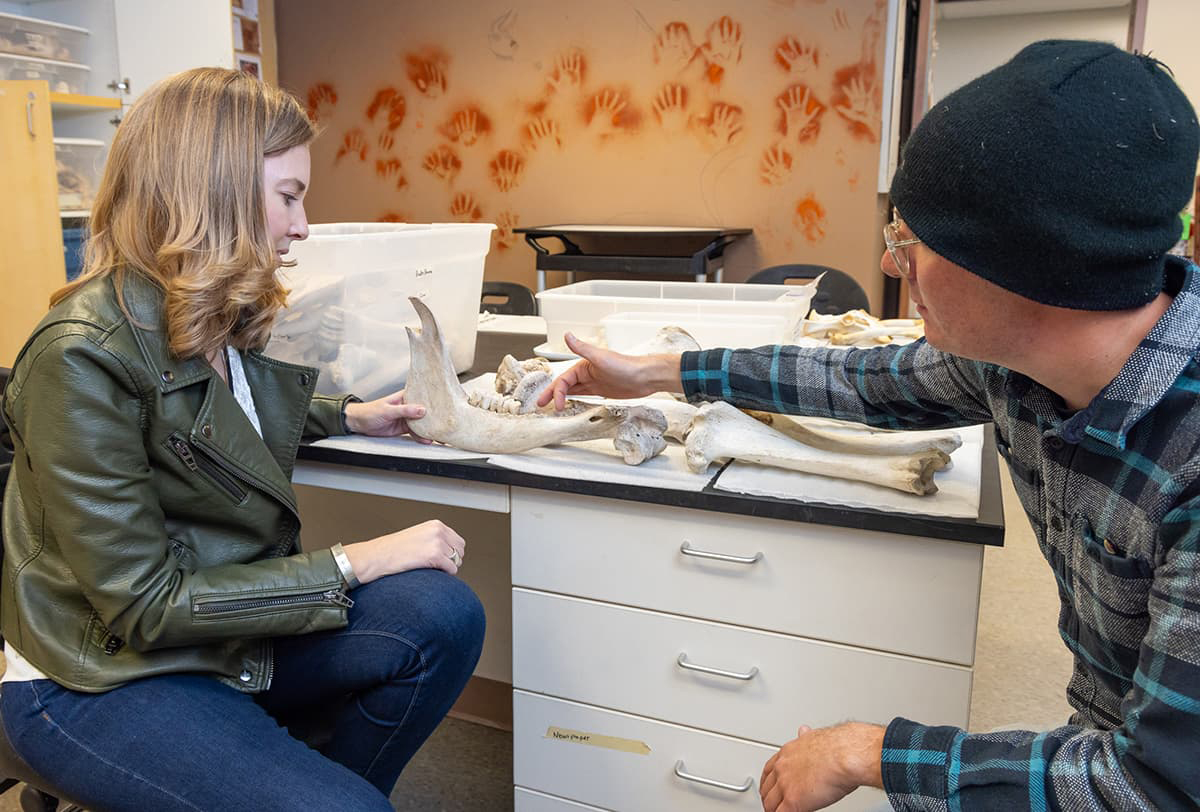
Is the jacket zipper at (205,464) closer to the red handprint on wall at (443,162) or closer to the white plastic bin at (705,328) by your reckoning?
the white plastic bin at (705,328)

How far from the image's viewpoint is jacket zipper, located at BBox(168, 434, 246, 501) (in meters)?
1.06

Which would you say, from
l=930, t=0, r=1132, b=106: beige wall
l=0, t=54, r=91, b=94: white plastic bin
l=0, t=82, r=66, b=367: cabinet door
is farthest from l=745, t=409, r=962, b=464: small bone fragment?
l=930, t=0, r=1132, b=106: beige wall

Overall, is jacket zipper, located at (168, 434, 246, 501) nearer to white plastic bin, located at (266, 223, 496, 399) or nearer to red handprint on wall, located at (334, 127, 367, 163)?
white plastic bin, located at (266, 223, 496, 399)

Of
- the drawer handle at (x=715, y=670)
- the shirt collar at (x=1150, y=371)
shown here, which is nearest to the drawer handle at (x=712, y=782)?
the drawer handle at (x=715, y=670)

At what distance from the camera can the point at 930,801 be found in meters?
0.79

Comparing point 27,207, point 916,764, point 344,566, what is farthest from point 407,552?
point 27,207

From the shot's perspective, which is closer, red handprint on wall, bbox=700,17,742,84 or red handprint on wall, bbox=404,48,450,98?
red handprint on wall, bbox=700,17,742,84

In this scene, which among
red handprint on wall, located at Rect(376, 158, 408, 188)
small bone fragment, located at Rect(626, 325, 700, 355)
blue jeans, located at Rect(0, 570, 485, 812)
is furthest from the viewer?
red handprint on wall, located at Rect(376, 158, 408, 188)

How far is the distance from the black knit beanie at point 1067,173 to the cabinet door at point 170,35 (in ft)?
10.9

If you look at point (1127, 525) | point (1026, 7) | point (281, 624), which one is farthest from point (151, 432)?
point (1026, 7)

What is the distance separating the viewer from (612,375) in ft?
4.69

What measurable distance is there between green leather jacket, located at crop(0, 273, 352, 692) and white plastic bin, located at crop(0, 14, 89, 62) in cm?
281

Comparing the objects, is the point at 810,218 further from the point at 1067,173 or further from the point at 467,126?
the point at 1067,173

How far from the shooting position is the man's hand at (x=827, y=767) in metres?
0.85
